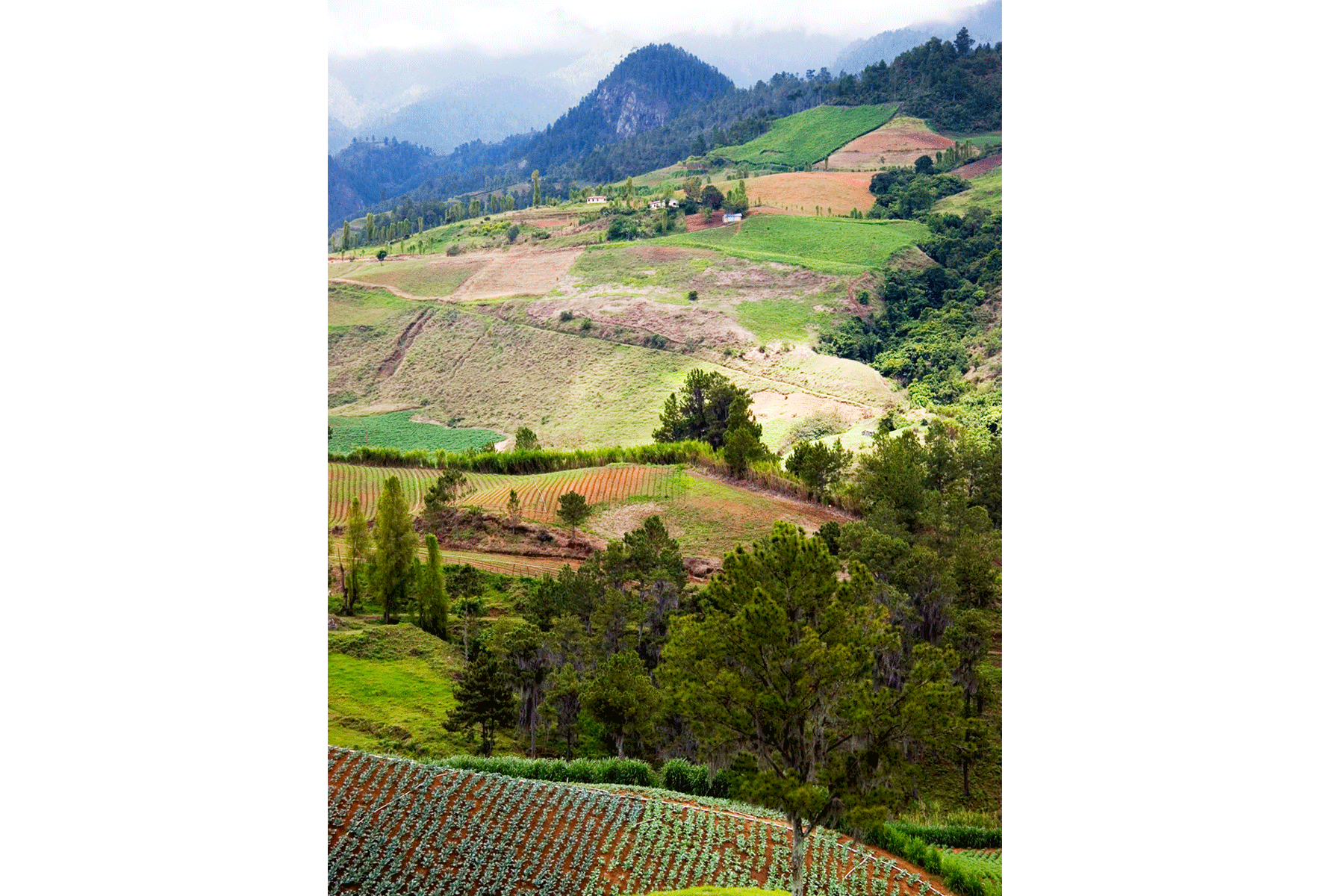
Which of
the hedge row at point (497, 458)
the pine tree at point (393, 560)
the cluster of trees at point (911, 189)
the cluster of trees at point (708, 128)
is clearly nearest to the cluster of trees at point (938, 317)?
the cluster of trees at point (911, 189)

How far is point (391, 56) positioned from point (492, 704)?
5796 millimetres

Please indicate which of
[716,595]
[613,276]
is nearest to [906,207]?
[613,276]

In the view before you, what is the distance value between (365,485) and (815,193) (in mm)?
4611

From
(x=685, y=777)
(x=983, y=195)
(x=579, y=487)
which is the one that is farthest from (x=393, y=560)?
(x=983, y=195)

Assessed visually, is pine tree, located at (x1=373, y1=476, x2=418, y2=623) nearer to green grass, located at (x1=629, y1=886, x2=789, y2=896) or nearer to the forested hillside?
green grass, located at (x1=629, y1=886, x2=789, y2=896)

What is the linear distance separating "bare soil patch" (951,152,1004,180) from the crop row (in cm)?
509

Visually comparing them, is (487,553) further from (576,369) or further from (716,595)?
(716,595)

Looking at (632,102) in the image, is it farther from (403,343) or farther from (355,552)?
(355,552)

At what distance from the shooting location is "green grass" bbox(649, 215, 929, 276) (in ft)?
29.6

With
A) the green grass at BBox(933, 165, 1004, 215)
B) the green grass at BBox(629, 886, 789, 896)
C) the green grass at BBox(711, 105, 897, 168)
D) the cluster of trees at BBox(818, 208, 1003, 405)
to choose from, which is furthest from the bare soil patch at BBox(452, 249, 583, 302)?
the green grass at BBox(629, 886, 789, 896)

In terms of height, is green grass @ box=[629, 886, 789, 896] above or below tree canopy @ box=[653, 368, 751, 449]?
below

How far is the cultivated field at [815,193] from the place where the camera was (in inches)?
359

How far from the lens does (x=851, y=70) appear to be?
8.95 m
